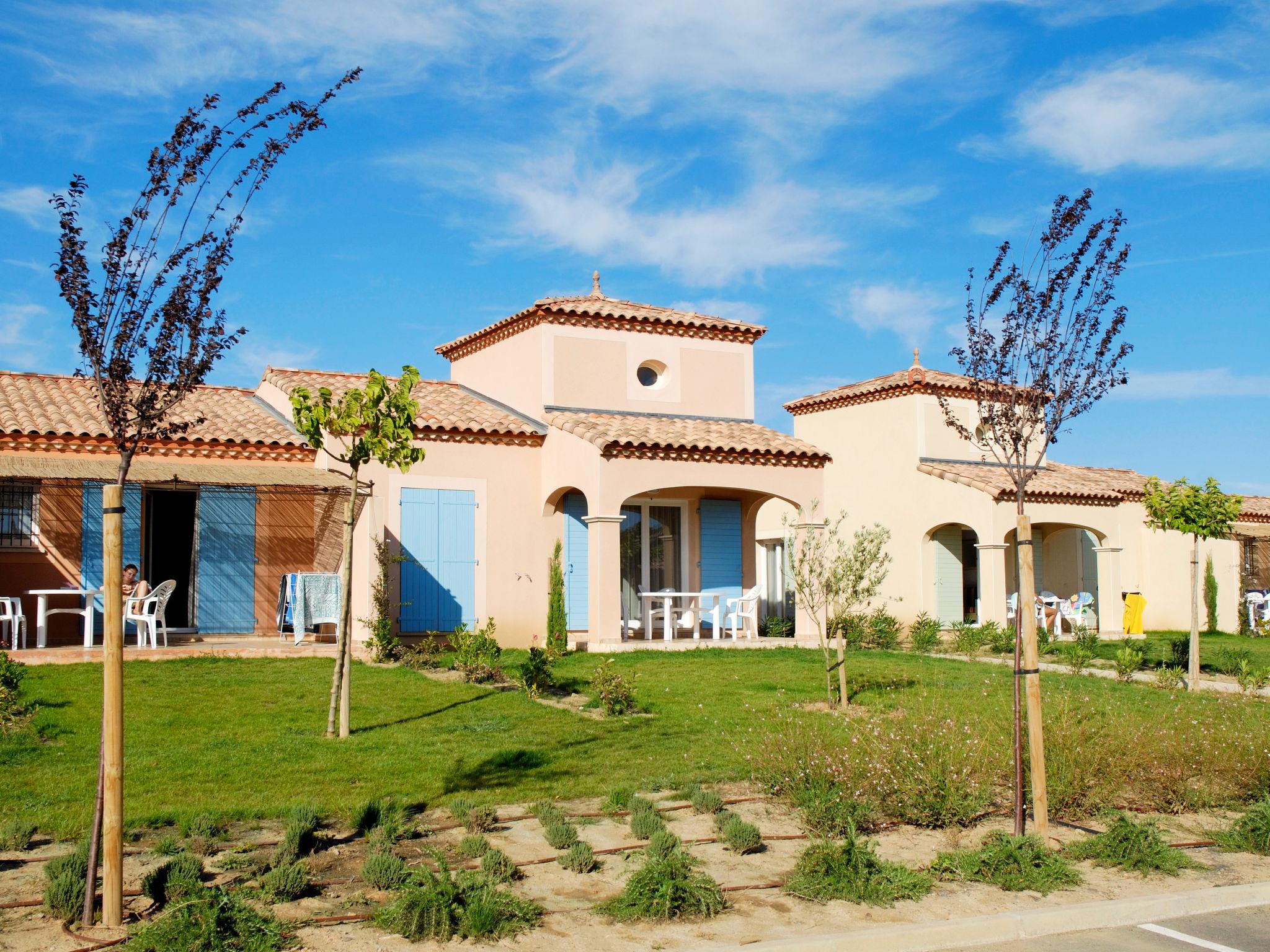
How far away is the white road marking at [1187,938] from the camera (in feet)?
18.1

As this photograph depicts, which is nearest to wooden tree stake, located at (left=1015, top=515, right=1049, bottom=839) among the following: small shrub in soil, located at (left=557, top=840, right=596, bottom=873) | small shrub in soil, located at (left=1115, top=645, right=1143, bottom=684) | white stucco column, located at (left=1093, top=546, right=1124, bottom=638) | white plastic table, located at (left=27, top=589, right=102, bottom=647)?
small shrub in soil, located at (left=557, top=840, right=596, bottom=873)

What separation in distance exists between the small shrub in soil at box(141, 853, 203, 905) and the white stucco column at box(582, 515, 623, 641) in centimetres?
1160

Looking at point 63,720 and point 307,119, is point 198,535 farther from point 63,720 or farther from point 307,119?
point 307,119

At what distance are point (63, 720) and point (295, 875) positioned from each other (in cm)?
533

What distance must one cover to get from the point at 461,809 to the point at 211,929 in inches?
102

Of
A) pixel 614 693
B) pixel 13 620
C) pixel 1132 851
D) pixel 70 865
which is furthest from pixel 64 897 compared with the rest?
pixel 13 620

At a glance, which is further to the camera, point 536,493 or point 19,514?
point 536,493

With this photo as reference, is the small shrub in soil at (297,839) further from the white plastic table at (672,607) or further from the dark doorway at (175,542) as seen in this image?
the dark doorway at (175,542)

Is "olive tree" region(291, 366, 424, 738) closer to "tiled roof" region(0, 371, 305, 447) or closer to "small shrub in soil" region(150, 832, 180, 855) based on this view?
"small shrub in soil" region(150, 832, 180, 855)

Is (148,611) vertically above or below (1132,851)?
above

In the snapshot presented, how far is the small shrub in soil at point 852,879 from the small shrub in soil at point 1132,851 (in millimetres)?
1339

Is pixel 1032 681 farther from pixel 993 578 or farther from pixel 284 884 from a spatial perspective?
pixel 993 578

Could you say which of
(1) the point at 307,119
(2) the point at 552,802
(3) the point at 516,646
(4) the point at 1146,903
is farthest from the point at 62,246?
(3) the point at 516,646

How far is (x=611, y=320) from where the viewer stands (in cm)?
2016
